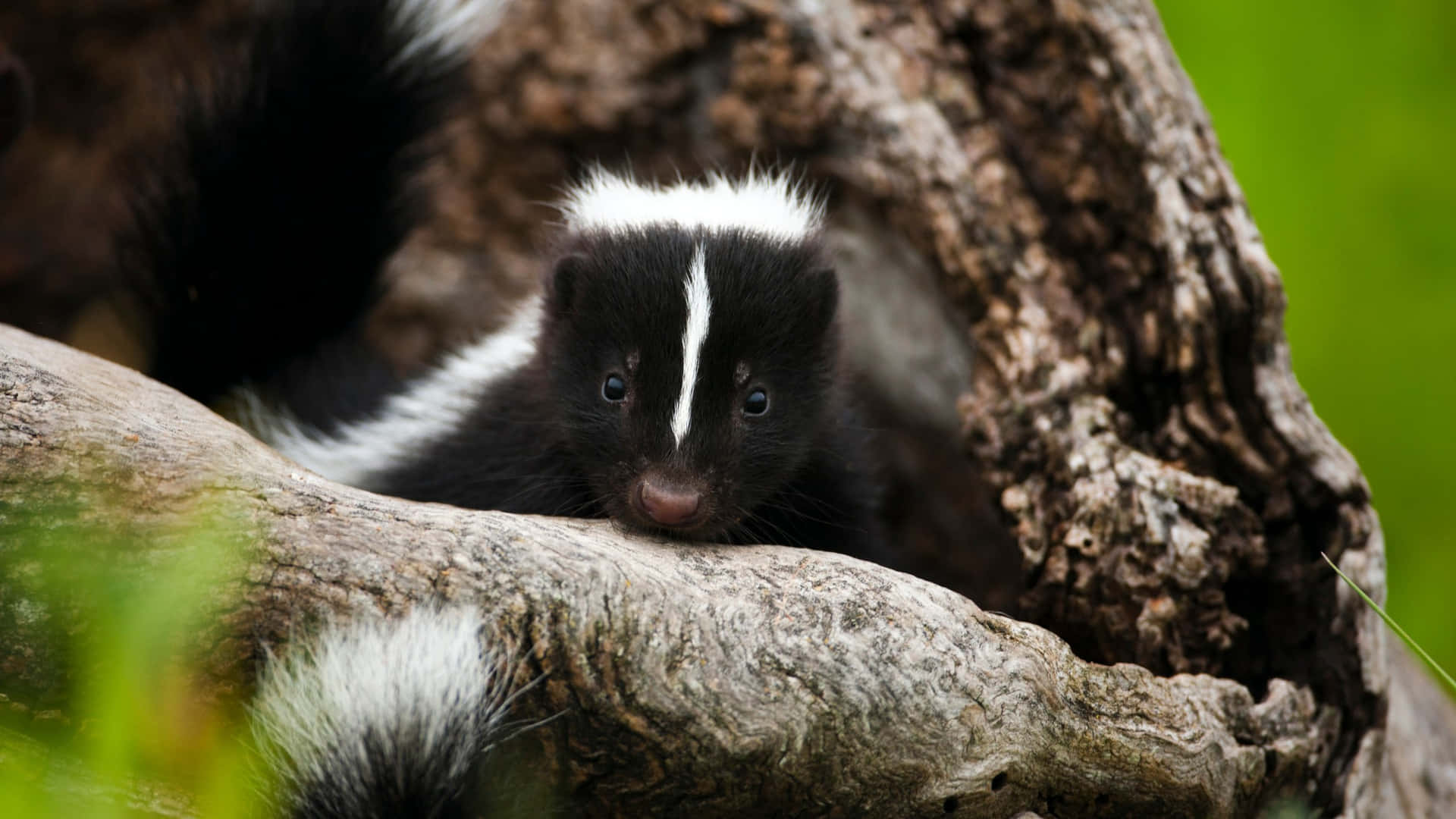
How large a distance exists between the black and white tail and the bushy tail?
7.28ft

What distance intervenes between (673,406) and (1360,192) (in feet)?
13.8

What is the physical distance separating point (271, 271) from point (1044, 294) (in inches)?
107

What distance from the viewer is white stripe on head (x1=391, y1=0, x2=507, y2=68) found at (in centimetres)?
437

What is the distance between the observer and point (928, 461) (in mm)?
5258

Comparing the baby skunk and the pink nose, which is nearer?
the pink nose

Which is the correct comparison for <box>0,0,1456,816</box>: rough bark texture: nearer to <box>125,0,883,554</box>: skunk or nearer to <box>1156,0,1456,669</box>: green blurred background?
<box>125,0,883,554</box>: skunk

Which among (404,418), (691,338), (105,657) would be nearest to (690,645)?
(691,338)

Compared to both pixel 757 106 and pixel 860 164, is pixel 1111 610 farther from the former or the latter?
pixel 757 106

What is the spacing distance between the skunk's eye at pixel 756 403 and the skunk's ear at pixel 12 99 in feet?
9.28

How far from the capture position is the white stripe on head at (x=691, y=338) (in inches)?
131

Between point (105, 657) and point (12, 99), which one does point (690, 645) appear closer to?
point (105, 657)

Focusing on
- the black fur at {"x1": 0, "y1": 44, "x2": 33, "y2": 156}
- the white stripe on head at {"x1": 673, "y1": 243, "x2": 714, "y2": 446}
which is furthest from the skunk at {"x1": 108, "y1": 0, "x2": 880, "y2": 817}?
the black fur at {"x1": 0, "y1": 44, "x2": 33, "y2": 156}

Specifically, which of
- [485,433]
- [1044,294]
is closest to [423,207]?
[485,433]

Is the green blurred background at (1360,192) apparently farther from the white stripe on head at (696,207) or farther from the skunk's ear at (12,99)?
the skunk's ear at (12,99)
